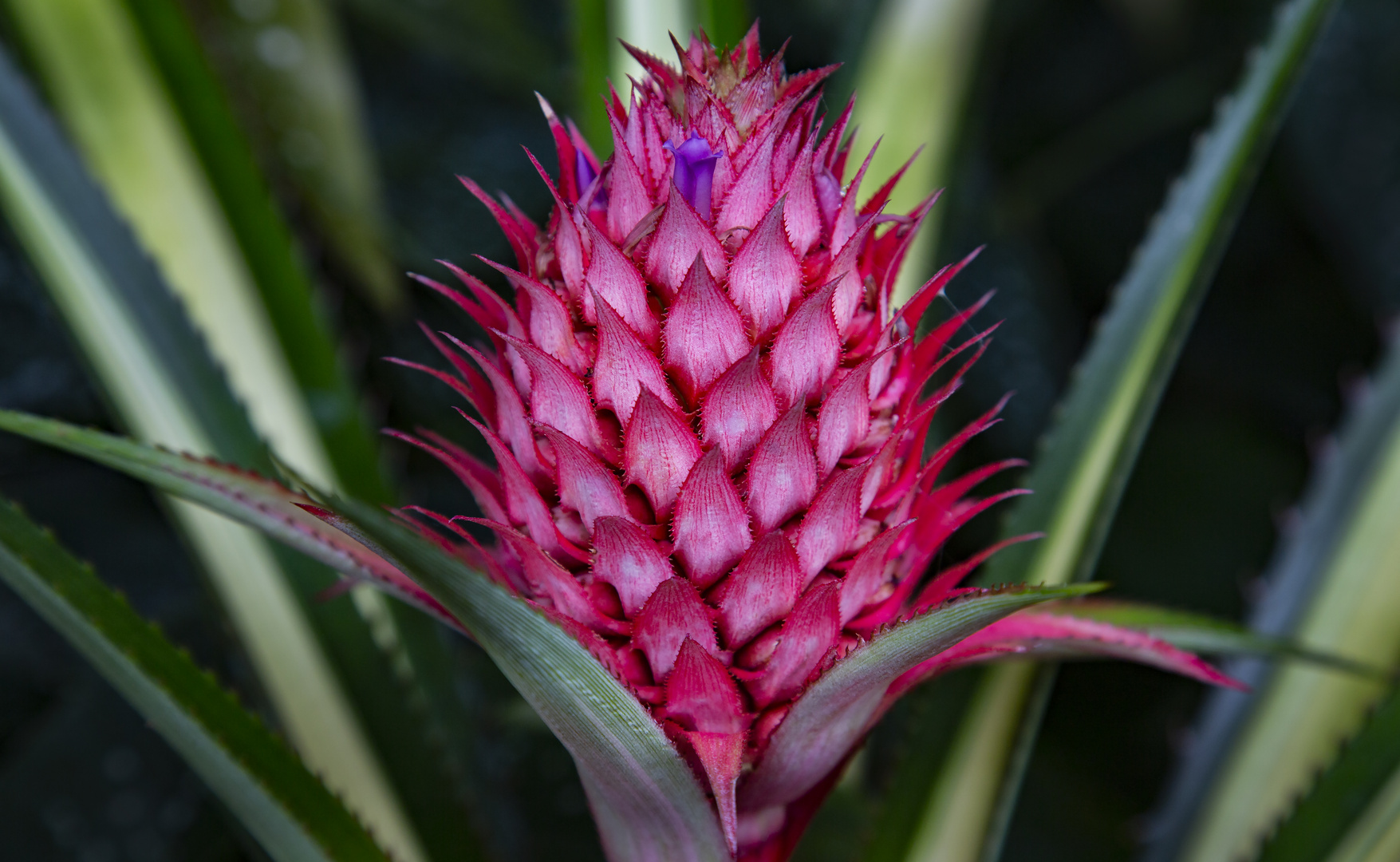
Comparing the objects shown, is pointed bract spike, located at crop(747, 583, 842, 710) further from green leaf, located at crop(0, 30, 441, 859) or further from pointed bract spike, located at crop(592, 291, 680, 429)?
green leaf, located at crop(0, 30, 441, 859)

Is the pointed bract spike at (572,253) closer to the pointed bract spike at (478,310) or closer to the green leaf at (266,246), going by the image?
the pointed bract spike at (478,310)

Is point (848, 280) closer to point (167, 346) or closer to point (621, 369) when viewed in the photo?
point (621, 369)

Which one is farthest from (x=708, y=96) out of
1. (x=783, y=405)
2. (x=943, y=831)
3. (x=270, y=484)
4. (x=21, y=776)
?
(x=21, y=776)

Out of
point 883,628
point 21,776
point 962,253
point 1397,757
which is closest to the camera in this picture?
point 883,628

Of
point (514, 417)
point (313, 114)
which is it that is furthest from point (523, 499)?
point (313, 114)

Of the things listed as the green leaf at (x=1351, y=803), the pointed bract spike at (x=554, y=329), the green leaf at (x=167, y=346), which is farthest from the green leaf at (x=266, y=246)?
the green leaf at (x=1351, y=803)

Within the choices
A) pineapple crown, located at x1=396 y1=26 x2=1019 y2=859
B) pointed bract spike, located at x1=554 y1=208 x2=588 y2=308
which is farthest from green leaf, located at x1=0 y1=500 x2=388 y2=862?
pointed bract spike, located at x1=554 y1=208 x2=588 y2=308

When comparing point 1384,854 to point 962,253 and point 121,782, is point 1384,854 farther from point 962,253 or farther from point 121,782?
point 121,782
